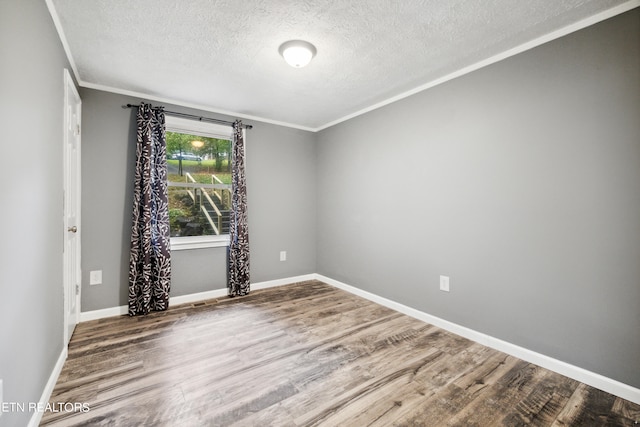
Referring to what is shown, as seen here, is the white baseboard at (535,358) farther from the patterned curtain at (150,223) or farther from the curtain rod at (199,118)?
the curtain rod at (199,118)

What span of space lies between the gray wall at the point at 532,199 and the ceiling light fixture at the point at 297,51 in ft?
4.27

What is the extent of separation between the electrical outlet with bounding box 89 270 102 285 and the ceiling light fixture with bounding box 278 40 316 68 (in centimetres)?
268

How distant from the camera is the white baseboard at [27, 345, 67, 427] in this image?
1428 mm

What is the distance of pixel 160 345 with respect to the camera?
2.32 m

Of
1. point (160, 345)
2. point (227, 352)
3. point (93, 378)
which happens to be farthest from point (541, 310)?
point (93, 378)

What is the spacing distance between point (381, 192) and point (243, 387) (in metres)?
2.33

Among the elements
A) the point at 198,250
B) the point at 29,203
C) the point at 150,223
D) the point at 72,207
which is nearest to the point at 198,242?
the point at 198,250

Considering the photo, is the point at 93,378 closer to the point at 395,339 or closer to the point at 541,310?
the point at 395,339

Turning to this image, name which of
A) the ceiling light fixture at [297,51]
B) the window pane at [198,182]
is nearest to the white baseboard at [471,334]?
the window pane at [198,182]

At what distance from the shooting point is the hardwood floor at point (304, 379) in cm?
155

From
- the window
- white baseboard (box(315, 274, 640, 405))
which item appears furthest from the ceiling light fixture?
white baseboard (box(315, 274, 640, 405))

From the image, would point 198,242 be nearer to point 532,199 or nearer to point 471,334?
point 471,334

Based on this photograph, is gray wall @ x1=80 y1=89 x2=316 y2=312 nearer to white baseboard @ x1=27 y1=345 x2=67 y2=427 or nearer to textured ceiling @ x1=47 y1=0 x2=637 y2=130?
textured ceiling @ x1=47 y1=0 x2=637 y2=130

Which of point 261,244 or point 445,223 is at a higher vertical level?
point 445,223
